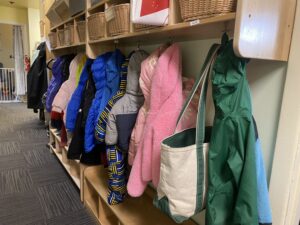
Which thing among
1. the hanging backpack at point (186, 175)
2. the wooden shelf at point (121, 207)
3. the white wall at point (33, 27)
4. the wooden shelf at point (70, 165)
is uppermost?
the white wall at point (33, 27)

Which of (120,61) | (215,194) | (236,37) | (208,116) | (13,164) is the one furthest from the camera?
(13,164)

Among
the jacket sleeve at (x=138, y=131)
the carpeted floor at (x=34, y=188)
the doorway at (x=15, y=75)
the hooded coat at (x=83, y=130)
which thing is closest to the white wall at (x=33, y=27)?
the doorway at (x=15, y=75)

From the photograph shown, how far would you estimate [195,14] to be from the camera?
80 cm

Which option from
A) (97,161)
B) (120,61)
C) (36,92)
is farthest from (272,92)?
(36,92)

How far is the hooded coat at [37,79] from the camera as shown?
341 centimetres

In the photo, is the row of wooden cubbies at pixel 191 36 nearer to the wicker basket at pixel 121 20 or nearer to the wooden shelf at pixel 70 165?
the wicker basket at pixel 121 20

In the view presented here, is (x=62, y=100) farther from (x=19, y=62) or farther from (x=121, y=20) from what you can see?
(x=19, y=62)

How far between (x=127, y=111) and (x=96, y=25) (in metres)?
0.61

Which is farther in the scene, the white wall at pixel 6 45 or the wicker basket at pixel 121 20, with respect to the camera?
the white wall at pixel 6 45

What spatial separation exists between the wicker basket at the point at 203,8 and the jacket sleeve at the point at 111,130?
25.6 inches

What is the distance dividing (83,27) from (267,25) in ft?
4.53

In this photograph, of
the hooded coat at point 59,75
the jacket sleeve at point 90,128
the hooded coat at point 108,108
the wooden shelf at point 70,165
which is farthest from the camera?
the hooded coat at point 59,75

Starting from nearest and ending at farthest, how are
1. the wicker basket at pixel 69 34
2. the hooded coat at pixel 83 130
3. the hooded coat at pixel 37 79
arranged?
the hooded coat at pixel 83 130
the wicker basket at pixel 69 34
the hooded coat at pixel 37 79

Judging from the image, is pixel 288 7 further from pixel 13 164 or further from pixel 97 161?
pixel 13 164
